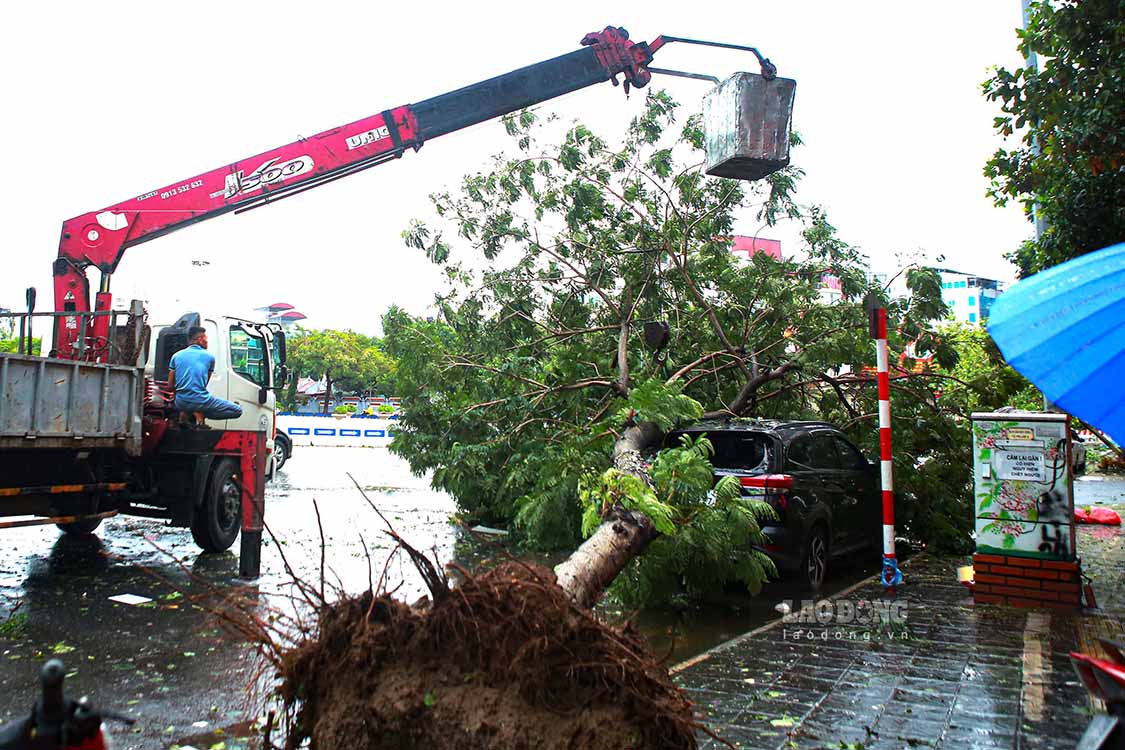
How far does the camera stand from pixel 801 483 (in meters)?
8.07

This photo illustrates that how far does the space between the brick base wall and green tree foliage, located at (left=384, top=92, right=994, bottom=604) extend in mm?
2744

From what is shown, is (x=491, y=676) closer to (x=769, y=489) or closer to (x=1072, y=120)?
(x=769, y=489)

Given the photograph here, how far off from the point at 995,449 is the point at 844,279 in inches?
174

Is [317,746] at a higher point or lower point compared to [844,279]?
lower

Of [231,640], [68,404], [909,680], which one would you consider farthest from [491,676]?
[68,404]

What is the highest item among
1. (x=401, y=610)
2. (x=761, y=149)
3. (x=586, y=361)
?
(x=761, y=149)

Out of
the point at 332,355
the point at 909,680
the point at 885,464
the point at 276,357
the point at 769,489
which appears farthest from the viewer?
the point at 332,355

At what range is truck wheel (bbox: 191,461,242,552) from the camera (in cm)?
961

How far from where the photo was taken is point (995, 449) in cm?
755

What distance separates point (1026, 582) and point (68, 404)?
845 centimetres

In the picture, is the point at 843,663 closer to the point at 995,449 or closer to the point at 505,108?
the point at 995,449

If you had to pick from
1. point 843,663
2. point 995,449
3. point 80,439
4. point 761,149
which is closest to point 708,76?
point 761,149

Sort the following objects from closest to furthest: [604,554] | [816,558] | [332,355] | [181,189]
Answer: [604,554]
[816,558]
[181,189]
[332,355]

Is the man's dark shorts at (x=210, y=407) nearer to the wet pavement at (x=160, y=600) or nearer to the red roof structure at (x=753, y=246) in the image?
the wet pavement at (x=160, y=600)
